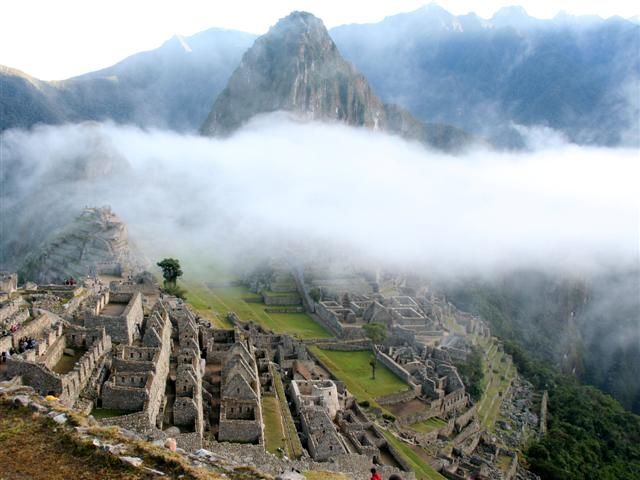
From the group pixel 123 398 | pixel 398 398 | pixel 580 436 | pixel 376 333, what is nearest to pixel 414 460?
pixel 398 398

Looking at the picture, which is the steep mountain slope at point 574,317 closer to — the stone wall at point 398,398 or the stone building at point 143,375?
the stone wall at point 398,398

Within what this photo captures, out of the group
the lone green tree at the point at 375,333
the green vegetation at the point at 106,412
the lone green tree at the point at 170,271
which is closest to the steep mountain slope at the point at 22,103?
the lone green tree at the point at 170,271

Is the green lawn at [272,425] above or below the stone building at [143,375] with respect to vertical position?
below

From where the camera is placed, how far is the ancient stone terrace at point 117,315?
103 feet

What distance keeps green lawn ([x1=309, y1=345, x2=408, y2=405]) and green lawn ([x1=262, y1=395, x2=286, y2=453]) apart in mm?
15996

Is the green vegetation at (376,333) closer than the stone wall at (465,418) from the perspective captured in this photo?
No

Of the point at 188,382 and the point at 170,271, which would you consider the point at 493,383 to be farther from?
the point at 188,382

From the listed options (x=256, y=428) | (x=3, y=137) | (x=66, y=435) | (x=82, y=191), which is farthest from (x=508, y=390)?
(x=3, y=137)

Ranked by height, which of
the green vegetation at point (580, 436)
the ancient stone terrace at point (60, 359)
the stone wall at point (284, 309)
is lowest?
the green vegetation at point (580, 436)

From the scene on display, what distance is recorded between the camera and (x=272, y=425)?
104 feet

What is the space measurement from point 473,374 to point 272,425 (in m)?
36.2

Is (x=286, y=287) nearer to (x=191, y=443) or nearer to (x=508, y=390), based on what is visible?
(x=508, y=390)

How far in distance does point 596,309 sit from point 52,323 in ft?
543

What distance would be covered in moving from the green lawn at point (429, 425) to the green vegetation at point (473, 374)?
9493 millimetres
